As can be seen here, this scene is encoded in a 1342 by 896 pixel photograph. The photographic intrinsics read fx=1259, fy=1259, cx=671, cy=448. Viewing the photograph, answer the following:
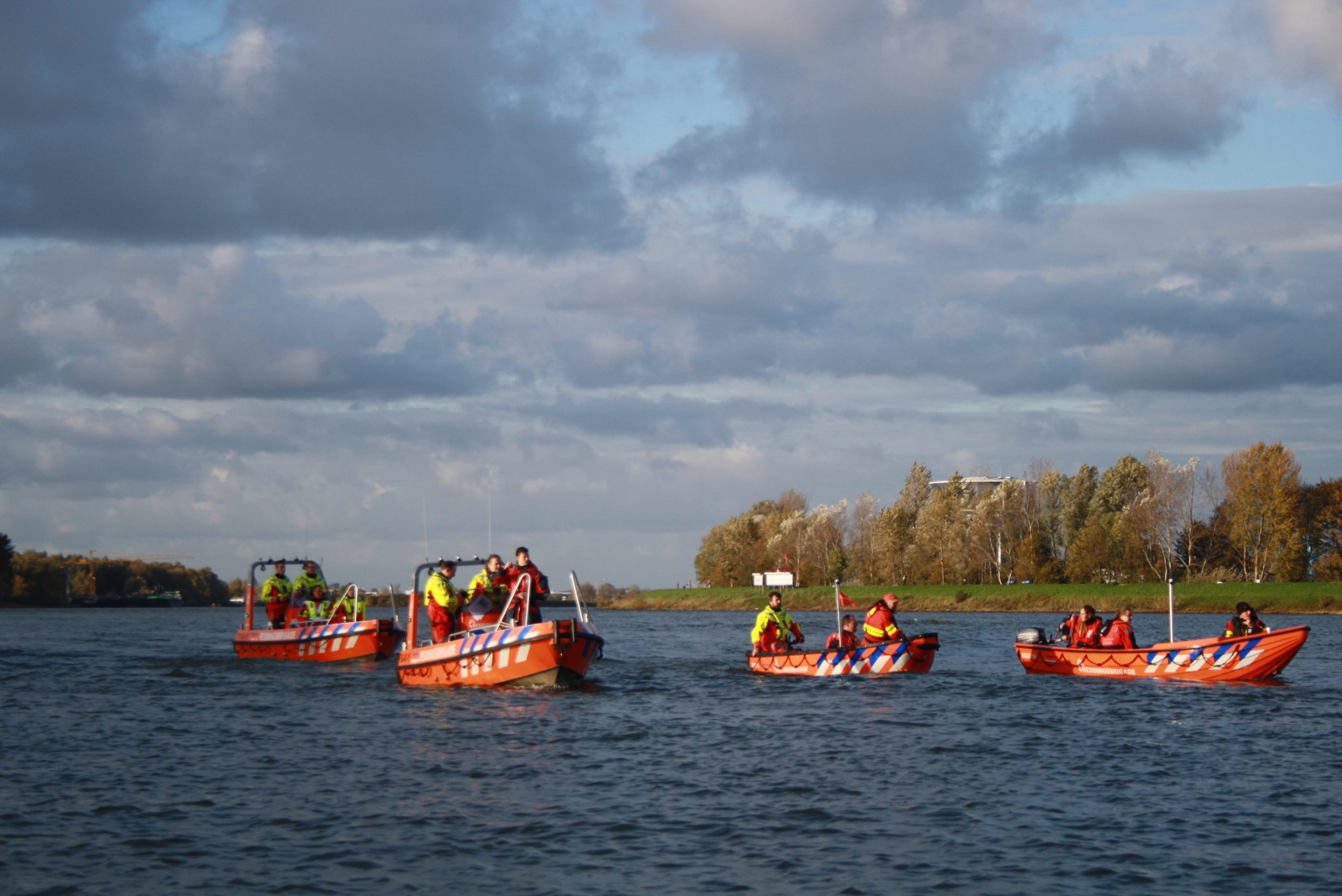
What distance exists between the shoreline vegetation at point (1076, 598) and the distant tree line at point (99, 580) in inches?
3485

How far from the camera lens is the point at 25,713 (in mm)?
24516

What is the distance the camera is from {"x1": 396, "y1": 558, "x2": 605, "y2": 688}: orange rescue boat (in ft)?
82.2

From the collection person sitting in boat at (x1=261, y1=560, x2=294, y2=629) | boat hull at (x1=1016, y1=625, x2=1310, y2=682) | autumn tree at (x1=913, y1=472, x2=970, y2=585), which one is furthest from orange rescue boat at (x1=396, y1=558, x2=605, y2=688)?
autumn tree at (x1=913, y1=472, x2=970, y2=585)

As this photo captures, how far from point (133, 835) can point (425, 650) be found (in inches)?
522

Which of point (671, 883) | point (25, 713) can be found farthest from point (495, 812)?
point (25, 713)

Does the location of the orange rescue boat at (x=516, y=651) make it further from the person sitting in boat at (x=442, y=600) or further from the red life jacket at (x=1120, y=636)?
the red life jacket at (x=1120, y=636)

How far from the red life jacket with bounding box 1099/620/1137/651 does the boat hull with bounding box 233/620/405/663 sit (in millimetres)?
18798

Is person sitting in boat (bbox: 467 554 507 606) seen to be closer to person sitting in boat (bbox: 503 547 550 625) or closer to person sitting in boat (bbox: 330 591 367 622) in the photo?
person sitting in boat (bbox: 503 547 550 625)

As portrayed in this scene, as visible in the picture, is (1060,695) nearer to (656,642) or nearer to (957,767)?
(957,767)

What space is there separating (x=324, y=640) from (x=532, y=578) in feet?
39.4

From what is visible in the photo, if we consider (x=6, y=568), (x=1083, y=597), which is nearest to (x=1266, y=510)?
(x=1083, y=597)

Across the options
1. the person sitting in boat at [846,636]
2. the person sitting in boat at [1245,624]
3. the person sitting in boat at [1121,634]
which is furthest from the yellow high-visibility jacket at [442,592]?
the person sitting in boat at [1245,624]

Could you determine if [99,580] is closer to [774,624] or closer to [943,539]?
[943,539]

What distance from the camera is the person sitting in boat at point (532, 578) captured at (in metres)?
25.0
